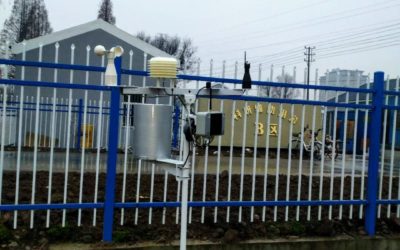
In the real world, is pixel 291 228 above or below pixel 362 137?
below

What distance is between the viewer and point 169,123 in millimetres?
3734

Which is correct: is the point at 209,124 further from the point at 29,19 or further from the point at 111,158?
the point at 29,19

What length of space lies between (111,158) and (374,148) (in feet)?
10.5

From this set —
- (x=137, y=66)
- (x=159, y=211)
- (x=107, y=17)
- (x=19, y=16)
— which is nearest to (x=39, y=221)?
(x=159, y=211)

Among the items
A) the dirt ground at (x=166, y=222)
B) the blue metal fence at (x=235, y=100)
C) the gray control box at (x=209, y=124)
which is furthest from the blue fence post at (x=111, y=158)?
the gray control box at (x=209, y=124)

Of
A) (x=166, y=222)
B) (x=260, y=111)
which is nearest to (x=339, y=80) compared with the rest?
(x=166, y=222)

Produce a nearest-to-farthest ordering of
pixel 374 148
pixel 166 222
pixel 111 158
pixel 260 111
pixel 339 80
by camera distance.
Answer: pixel 111 158 → pixel 166 222 → pixel 374 148 → pixel 339 80 → pixel 260 111

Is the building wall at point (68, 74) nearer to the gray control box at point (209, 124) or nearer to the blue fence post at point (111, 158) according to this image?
the blue fence post at point (111, 158)

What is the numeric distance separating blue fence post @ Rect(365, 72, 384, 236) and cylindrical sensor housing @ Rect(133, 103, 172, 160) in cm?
318

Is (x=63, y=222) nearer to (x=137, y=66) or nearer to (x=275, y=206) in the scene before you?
(x=275, y=206)

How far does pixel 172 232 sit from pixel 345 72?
3.25m

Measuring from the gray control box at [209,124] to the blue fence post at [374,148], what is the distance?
10.1 ft

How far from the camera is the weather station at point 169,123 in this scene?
347 cm

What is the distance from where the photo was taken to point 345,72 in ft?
21.4
